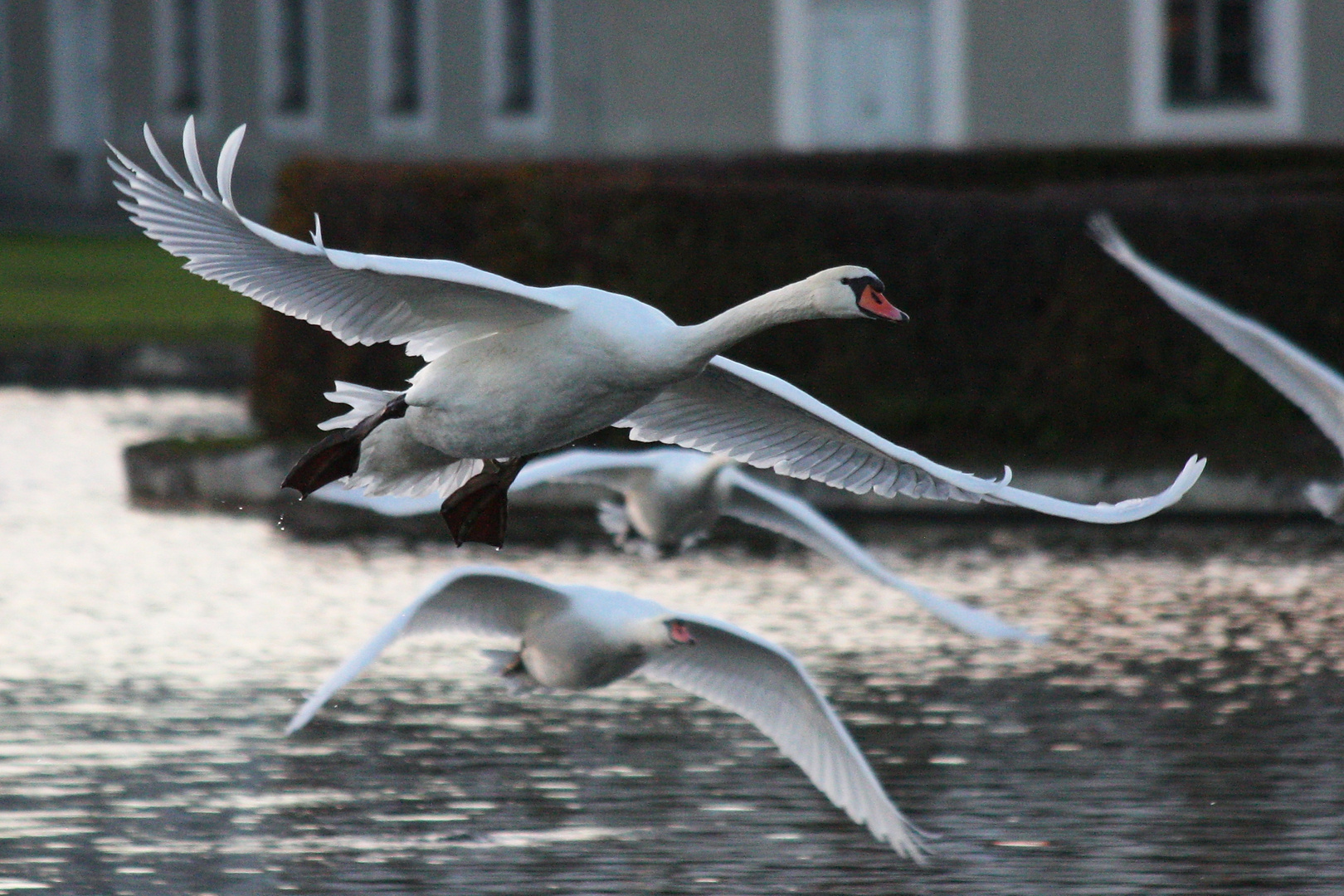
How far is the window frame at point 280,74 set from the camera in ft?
109

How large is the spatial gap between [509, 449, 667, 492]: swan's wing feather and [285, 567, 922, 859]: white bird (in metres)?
0.92

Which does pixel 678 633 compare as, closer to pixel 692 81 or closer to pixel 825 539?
pixel 825 539

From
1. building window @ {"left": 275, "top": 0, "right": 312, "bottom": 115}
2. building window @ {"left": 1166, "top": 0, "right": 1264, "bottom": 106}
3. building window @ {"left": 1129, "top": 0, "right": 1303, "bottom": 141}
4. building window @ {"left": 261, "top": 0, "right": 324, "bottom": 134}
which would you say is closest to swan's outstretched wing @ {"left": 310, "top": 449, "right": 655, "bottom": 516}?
building window @ {"left": 1129, "top": 0, "right": 1303, "bottom": 141}

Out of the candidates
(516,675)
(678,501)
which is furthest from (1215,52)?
(516,675)

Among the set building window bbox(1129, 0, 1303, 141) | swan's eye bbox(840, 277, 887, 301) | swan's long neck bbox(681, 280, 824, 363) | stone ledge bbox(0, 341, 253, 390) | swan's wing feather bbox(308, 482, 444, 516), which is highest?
A: building window bbox(1129, 0, 1303, 141)

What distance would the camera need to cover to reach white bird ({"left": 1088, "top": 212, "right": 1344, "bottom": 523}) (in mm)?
9797

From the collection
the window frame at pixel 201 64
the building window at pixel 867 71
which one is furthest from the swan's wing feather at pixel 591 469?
the window frame at pixel 201 64

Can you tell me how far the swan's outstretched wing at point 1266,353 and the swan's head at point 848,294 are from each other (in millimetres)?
3592

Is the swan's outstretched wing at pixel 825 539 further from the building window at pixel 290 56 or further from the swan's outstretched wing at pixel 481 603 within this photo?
the building window at pixel 290 56

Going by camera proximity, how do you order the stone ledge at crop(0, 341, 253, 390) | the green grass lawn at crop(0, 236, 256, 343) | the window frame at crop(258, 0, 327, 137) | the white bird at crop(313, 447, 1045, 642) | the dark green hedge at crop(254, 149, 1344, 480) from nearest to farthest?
the white bird at crop(313, 447, 1045, 642) < the dark green hedge at crop(254, 149, 1344, 480) < the stone ledge at crop(0, 341, 253, 390) < the green grass lawn at crop(0, 236, 256, 343) < the window frame at crop(258, 0, 327, 137)

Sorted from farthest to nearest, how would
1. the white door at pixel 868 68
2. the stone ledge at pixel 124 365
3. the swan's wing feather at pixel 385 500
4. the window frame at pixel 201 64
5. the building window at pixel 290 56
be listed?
the window frame at pixel 201 64 < the building window at pixel 290 56 < the white door at pixel 868 68 < the stone ledge at pixel 124 365 < the swan's wing feather at pixel 385 500

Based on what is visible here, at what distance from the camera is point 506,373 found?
6.66 m

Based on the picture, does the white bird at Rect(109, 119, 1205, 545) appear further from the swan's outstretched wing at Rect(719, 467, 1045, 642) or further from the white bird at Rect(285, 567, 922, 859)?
the swan's outstretched wing at Rect(719, 467, 1045, 642)

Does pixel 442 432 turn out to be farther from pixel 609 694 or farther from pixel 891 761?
pixel 609 694
